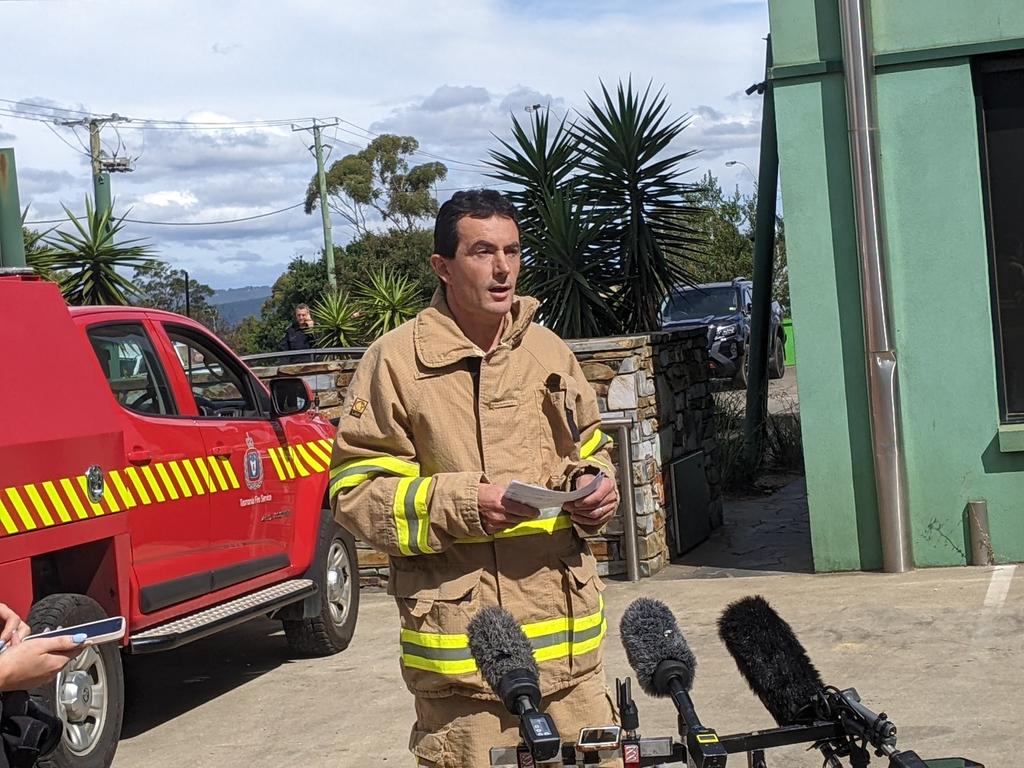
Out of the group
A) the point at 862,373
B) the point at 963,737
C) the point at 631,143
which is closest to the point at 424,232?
the point at 631,143

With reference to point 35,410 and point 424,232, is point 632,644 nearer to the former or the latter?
point 35,410

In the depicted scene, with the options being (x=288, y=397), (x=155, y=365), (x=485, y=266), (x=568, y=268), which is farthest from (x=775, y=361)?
(x=485, y=266)

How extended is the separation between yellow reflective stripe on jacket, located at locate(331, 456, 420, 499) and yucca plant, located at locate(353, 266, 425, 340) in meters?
12.5

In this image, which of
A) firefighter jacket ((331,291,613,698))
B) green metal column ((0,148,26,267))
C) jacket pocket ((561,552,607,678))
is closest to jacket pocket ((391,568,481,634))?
firefighter jacket ((331,291,613,698))

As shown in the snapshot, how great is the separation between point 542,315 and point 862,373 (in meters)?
4.28

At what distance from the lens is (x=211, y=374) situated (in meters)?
7.94

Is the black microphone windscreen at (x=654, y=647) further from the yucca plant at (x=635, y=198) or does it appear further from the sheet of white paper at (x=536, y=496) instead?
the yucca plant at (x=635, y=198)

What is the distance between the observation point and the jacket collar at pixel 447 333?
335cm

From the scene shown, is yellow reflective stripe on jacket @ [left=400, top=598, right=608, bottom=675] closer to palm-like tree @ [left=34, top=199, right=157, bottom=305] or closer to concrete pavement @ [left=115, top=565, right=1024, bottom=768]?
concrete pavement @ [left=115, top=565, right=1024, bottom=768]

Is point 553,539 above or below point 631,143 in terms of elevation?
below

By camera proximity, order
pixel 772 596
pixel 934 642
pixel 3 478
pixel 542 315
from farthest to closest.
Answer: pixel 542 315
pixel 772 596
pixel 934 642
pixel 3 478

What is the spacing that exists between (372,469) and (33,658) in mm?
931

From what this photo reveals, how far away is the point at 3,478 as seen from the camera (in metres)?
5.53

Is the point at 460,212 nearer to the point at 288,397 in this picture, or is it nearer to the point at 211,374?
the point at 288,397
